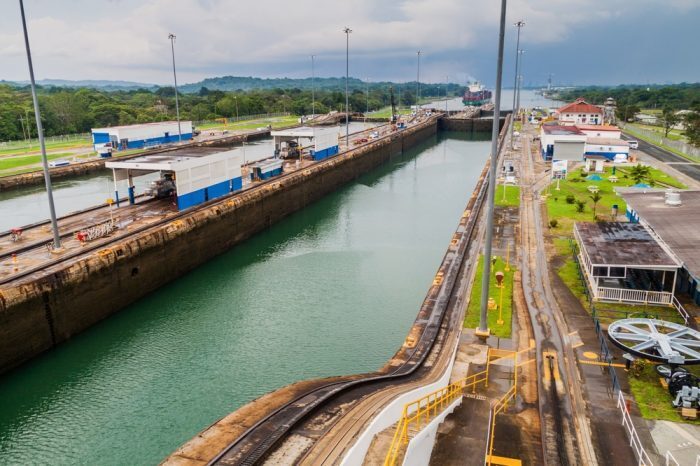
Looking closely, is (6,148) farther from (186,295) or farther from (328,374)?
(328,374)

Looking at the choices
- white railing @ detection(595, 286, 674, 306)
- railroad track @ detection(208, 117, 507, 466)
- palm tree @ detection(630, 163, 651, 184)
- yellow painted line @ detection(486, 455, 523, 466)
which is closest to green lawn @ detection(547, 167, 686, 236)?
palm tree @ detection(630, 163, 651, 184)

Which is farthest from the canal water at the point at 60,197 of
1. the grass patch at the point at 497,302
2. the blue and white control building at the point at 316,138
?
the grass patch at the point at 497,302

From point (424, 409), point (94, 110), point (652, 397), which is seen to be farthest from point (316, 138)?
point (94, 110)

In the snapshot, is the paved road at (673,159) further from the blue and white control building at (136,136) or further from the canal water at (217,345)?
the blue and white control building at (136,136)

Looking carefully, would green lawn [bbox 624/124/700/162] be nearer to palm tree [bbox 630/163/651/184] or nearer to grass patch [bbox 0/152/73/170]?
palm tree [bbox 630/163/651/184]

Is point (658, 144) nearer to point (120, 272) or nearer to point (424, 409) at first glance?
point (120, 272)

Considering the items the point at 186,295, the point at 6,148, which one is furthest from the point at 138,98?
the point at 186,295

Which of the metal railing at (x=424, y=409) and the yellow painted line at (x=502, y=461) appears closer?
the metal railing at (x=424, y=409)
